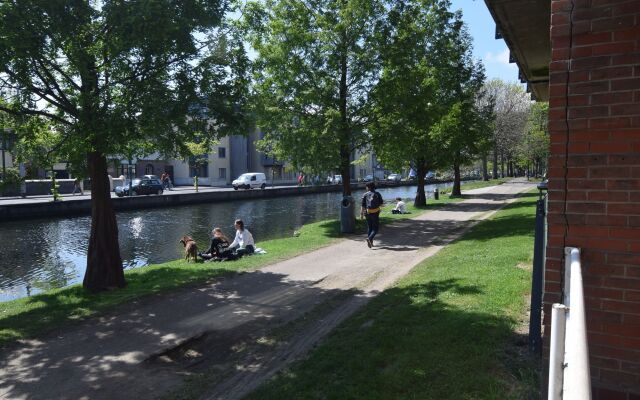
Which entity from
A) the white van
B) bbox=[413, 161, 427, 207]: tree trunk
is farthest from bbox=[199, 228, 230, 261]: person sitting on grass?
the white van

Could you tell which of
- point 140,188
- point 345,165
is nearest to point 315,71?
point 345,165

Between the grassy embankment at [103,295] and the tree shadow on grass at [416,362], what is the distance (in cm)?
428

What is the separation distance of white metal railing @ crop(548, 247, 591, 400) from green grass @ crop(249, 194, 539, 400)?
2.02 m

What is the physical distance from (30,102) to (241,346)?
6570 mm

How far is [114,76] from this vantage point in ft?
29.2

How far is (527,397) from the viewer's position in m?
3.55

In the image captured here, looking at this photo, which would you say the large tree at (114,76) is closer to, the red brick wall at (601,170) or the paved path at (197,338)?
the paved path at (197,338)

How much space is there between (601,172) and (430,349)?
8.13ft

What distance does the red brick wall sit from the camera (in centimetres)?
291

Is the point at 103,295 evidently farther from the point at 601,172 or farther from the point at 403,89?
the point at 403,89

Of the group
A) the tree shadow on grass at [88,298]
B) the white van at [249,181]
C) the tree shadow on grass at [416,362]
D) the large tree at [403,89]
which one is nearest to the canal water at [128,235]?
the tree shadow on grass at [88,298]

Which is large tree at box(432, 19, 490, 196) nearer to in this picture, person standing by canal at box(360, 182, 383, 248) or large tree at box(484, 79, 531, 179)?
person standing by canal at box(360, 182, 383, 248)

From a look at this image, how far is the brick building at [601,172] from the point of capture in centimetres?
291

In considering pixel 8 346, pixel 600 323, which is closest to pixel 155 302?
pixel 8 346
